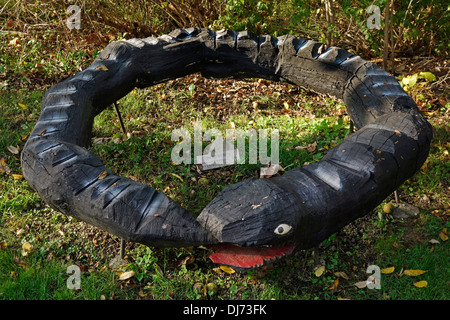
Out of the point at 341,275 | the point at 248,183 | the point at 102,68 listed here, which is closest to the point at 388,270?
the point at 341,275

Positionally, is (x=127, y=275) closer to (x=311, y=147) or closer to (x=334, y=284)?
(x=334, y=284)

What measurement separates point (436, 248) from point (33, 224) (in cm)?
315

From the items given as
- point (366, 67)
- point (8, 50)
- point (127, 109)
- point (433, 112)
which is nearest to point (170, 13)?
point (127, 109)

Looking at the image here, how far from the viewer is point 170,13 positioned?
584 cm

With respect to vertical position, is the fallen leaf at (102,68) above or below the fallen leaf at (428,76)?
above

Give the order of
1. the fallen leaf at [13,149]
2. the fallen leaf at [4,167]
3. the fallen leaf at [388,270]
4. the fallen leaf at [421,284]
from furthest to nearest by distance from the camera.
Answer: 1. the fallen leaf at [13,149]
2. the fallen leaf at [4,167]
3. the fallen leaf at [388,270]
4. the fallen leaf at [421,284]

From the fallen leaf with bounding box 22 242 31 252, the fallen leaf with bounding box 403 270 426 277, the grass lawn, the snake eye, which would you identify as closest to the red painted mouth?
the snake eye

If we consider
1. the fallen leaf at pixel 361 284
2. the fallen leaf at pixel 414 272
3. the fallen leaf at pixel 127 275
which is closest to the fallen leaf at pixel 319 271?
the fallen leaf at pixel 361 284

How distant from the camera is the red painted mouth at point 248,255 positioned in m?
2.54

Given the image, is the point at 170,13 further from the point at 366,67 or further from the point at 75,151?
the point at 75,151

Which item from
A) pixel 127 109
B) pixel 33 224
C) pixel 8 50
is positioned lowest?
pixel 33 224

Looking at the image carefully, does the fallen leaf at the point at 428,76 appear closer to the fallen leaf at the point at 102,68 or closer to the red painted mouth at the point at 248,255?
the red painted mouth at the point at 248,255

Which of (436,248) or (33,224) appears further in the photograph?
(33,224)

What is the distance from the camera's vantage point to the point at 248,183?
262cm
